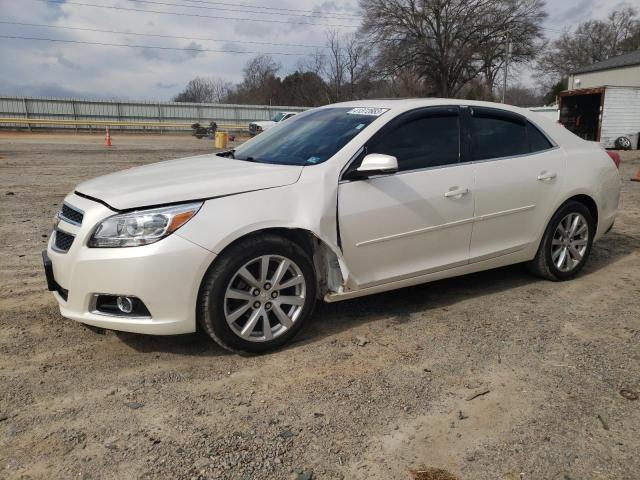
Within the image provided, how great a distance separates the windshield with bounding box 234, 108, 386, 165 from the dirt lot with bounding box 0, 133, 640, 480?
127cm

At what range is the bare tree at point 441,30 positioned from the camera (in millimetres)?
44531

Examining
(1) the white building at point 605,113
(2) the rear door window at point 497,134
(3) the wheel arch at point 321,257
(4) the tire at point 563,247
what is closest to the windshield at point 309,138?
(3) the wheel arch at point 321,257

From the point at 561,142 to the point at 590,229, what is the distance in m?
0.88

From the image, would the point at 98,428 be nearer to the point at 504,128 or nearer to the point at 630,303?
the point at 504,128

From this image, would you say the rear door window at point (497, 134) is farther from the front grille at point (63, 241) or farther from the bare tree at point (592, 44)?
the bare tree at point (592, 44)

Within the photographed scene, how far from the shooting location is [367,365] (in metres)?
3.35

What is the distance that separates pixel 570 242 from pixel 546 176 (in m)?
0.75

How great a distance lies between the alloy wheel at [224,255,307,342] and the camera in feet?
10.9

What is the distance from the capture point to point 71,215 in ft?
11.3

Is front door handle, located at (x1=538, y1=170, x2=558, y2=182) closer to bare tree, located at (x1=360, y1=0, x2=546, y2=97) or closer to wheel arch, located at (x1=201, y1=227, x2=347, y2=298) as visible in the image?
wheel arch, located at (x1=201, y1=227, x2=347, y2=298)

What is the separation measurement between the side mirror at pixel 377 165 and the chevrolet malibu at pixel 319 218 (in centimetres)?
2

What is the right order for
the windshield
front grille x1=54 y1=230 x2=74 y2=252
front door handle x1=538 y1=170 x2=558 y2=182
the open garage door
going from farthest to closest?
the open garage door
front door handle x1=538 y1=170 x2=558 y2=182
the windshield
front grille x1=54 y1=230 x2=74 y2=252

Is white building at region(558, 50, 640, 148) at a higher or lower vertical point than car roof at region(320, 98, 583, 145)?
higher

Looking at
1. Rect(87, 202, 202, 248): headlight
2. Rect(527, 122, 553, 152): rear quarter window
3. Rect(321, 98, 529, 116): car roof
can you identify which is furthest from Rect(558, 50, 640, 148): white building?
Rect(87, 202, 202, 248): headlight
